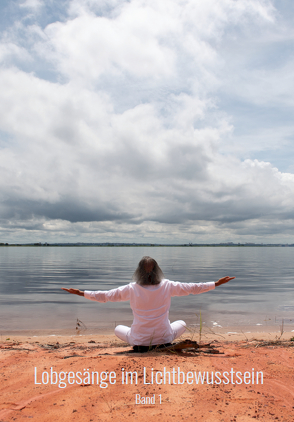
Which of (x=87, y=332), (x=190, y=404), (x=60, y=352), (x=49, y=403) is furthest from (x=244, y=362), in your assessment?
(x=87, y=332)

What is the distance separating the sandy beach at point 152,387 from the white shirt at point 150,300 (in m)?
0.33

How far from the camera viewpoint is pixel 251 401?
3352mm

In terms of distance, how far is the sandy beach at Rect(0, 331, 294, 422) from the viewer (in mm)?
3137

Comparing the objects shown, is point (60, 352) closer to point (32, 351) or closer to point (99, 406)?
point (32, 351)

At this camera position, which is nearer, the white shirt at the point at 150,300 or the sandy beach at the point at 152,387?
the sandy beach at the point at 152,387

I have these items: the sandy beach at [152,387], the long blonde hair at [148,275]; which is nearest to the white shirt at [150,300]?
the long blonde hair at [148,275]

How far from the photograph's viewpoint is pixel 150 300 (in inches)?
186

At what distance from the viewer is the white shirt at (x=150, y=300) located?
A: 474cm

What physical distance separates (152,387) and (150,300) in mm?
1336

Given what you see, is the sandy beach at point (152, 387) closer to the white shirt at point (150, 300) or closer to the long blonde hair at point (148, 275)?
the white shirt at point (150, 300)

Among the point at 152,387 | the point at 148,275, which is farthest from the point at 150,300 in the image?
the point at 152,387

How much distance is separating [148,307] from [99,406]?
1.72m

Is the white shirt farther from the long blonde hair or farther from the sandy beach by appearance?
the sandy beach

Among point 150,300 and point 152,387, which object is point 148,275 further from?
point 152,387
